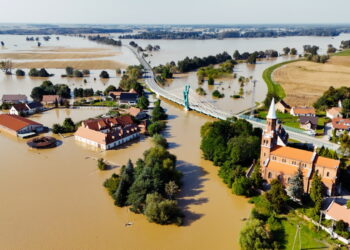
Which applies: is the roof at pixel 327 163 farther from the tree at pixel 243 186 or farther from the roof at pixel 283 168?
the tree at pixel 243 186

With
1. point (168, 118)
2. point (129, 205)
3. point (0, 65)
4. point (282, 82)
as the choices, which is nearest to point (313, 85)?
point (282, 82)

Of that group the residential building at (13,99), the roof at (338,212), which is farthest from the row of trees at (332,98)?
the residential building at (13,99)

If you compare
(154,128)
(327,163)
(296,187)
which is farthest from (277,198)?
(154,128)

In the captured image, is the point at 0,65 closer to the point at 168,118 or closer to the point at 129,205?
the point at 168,118

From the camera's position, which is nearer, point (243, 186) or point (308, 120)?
point (243, 186)

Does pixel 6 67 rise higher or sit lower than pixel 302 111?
higher

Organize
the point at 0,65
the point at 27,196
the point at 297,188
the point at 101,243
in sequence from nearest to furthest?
the point at 101,243 < the point at 297,188 < the point at 27,196 < the point at 0,65

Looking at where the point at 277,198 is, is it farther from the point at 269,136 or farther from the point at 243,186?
the point at 269,136
